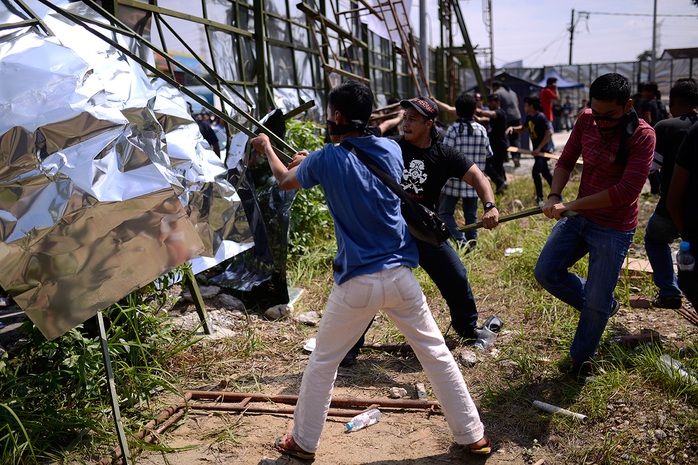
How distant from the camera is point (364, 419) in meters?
3.08

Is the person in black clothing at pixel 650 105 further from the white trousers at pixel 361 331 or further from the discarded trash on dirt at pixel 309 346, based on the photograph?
the white trousers at pixel 361 331

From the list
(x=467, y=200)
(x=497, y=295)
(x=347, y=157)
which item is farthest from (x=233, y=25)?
(x=347, y=157)

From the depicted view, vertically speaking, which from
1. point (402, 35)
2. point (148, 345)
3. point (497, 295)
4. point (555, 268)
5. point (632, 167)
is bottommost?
point (497, 295)

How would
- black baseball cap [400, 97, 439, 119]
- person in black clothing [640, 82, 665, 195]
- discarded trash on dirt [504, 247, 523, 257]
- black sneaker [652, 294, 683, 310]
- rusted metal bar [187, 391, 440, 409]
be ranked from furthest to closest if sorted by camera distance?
person in black clothing [640, 82, 665, 195], discarded trash on dirt [504, 247, 523, 257], black sneaker [652, 294, 683, 310], black baseball cap [400, 97, 439, 119], rusted metal bar [187, 391, 440, 409]

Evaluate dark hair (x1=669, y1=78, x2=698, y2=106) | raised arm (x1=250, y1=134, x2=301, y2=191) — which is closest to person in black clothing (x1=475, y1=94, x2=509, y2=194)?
dark hair (x1=669, y1=78, x2=698, y2=106)

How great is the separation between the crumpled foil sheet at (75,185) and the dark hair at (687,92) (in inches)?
140

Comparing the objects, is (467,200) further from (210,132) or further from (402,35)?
(402,35)

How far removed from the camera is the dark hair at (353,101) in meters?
2.51

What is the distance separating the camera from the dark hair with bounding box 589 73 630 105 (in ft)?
9.55

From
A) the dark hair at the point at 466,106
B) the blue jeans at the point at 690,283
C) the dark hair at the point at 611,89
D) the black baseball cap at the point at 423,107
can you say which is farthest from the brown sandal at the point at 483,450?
the dark hair at the point at 466,106

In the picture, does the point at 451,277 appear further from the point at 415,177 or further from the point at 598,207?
the point at 598,207

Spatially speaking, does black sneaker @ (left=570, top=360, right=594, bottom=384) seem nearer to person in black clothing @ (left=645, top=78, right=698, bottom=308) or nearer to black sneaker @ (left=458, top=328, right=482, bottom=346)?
black sneaker @ (left=458, top=328, right=482, bottom=346)

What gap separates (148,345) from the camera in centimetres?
330

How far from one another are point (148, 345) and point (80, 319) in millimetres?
758
